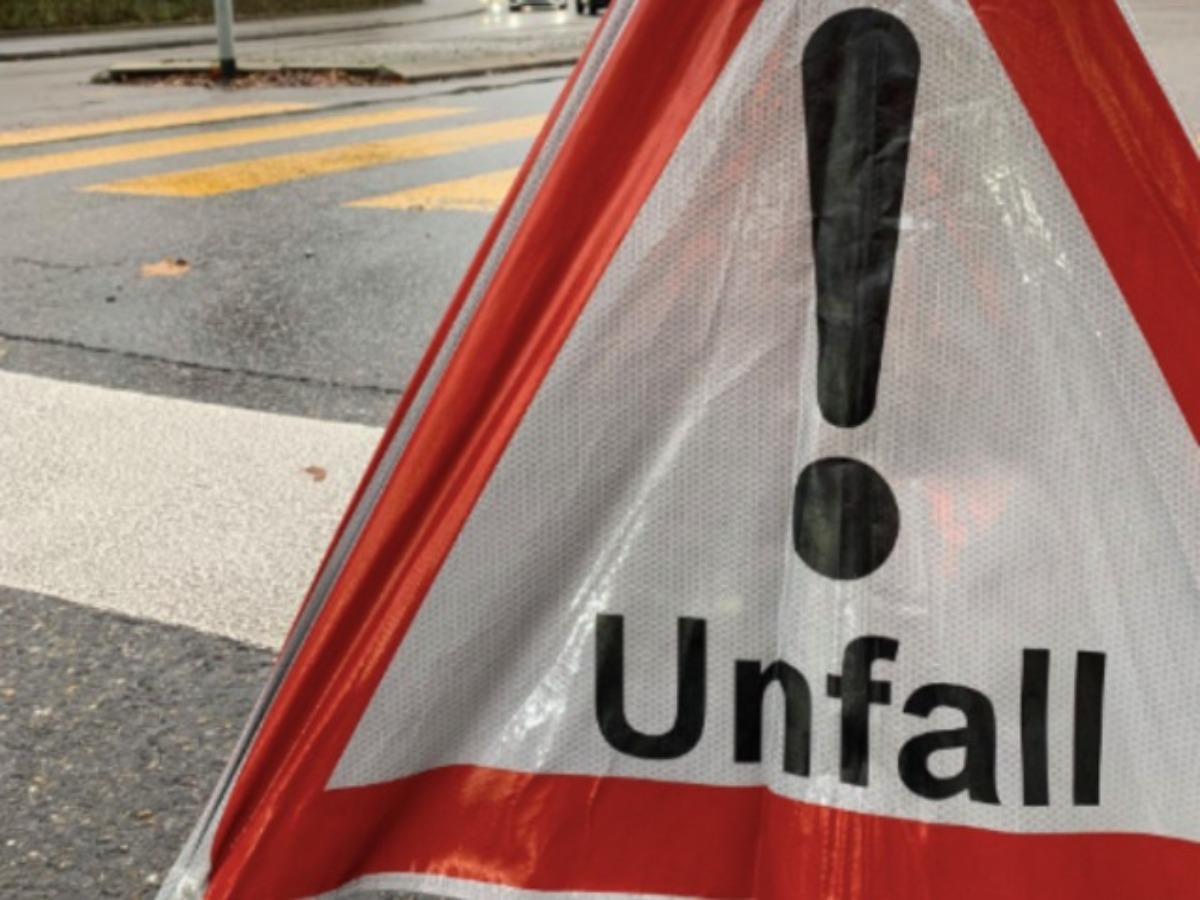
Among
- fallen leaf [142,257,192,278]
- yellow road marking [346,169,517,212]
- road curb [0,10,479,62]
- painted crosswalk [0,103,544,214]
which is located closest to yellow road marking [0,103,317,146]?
painted crosswalk [0,103,544,214]

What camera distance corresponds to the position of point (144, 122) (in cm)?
1097

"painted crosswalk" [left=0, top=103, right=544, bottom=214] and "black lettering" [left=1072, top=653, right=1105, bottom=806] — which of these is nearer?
"black lettering" [left=1072, top=653, right=1105, bottom=806]

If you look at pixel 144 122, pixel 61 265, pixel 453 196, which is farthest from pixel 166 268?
pixel 144 122

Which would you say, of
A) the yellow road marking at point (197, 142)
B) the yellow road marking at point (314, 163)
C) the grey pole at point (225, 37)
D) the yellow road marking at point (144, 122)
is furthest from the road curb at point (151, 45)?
the yellow road marking at point (314, 163)

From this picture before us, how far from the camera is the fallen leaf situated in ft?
20.1

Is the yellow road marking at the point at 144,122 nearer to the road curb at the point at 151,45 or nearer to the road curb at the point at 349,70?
the road curb at the point at 349,70

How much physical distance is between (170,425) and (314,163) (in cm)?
470

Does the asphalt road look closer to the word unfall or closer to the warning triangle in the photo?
the warning triangle

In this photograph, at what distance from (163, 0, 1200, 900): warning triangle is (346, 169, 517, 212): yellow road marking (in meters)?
5.50

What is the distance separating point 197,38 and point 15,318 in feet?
57.9

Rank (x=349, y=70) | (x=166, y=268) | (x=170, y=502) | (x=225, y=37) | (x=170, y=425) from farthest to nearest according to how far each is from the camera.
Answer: (x=349, y=70) → (x=225, y=37) → (x=166, y=268) → (x=170, y=425) → (x=170, y=502)

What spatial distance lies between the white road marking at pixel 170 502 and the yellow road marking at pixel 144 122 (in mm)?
5902

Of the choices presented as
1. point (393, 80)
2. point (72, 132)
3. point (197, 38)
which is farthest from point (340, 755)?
point (197, 38)

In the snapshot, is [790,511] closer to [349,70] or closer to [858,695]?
[858,695]
